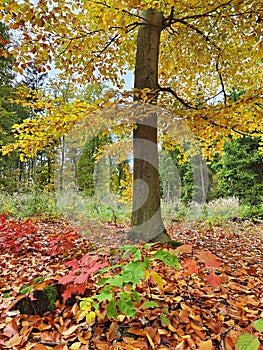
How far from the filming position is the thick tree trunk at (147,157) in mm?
3451

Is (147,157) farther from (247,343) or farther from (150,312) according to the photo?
(247,343)

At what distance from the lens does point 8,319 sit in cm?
163

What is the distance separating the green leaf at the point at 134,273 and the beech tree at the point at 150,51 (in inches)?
83.7

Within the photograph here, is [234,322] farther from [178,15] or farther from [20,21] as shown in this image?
[178,15]

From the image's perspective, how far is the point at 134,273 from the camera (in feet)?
4.09

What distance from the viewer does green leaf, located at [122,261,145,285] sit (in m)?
1.21

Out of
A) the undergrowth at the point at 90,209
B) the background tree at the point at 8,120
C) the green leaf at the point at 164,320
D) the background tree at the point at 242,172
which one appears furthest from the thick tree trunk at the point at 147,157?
the background tree at the point at 242,172

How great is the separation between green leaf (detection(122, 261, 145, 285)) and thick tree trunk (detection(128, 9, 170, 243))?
6.91 ft

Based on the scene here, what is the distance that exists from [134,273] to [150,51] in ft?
11.4

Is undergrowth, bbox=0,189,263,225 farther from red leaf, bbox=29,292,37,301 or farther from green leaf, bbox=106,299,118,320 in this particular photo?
green leaf, bbox=106,299,118,320

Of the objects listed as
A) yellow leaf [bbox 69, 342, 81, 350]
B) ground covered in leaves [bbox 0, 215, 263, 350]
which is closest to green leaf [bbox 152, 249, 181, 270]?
ground covered in leaves [bbox 0, 215, 263, 350]

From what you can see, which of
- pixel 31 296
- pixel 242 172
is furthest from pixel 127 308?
pixel 242 172

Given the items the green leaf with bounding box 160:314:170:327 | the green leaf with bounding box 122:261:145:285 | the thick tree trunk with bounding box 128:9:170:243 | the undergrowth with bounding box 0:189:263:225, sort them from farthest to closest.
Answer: the undergrowth with bounding box 0:189:263:225 → the thick tree trunk with bounding box 128:9:170:243 → the green leaf with bounding box 160:314:170:327 → the green leaf with bounding box 122:261:145:285

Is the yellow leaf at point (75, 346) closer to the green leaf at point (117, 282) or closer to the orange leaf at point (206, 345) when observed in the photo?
the green leaf at point (117, 282)
